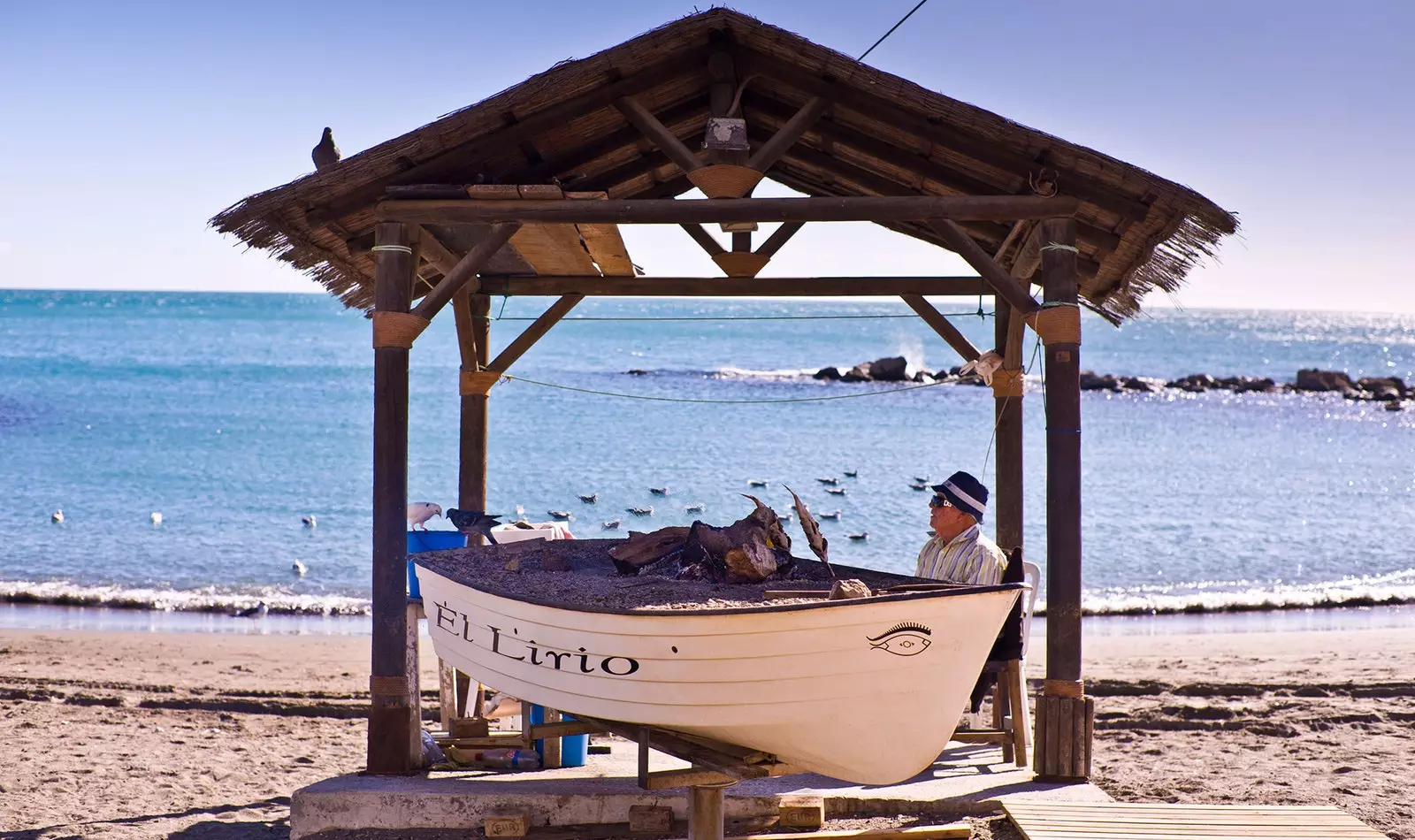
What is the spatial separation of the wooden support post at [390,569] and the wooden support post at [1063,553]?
3.13 meters

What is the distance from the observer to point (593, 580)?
5648 millimetres

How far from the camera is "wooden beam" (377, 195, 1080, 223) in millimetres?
6250

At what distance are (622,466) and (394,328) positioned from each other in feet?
78.3

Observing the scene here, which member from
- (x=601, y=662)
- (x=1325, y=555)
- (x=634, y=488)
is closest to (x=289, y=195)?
(x=601, y=662)

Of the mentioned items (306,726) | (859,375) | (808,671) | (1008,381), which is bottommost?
(306,726)

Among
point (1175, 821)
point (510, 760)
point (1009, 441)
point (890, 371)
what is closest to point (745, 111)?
point (1009, 441)

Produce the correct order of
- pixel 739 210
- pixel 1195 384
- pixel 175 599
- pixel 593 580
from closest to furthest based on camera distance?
pixel 593 580, pixel 739 210, pixel 175 599, pixel 1195 384

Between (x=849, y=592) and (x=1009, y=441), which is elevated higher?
(x=1009, y=441)

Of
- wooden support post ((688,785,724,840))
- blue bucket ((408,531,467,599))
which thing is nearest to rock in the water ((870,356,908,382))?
blue bucket ((408,531,467,599))

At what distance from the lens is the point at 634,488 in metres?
27.0

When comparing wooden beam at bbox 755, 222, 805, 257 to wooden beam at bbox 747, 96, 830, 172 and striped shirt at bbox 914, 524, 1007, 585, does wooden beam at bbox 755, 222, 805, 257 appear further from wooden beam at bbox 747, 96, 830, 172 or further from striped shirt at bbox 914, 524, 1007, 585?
striped shirt at bbox 914, 524, 1007, 585

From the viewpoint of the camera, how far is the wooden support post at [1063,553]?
6117 mm

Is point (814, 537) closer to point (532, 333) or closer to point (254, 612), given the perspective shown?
point (532, 333)

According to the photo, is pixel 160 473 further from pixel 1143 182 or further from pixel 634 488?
pixel 1143 182
